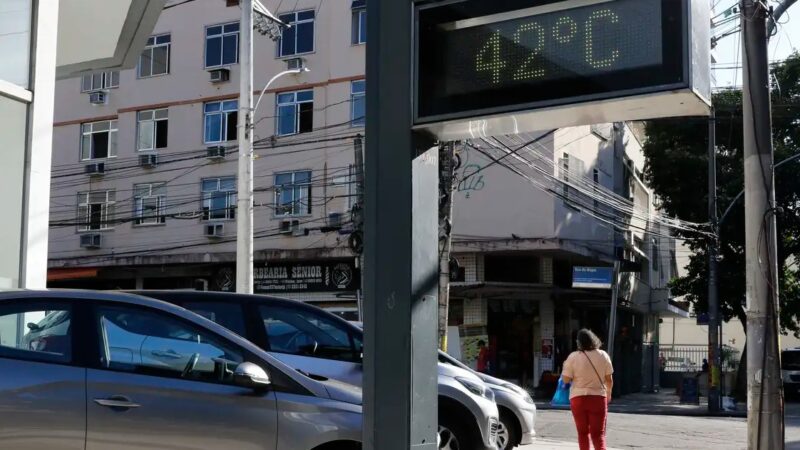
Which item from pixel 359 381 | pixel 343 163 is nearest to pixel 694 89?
pixel 359 381

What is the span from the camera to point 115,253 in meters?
33.4

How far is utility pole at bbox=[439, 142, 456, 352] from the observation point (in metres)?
17.6

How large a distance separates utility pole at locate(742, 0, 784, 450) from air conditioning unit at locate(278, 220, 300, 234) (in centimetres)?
2161

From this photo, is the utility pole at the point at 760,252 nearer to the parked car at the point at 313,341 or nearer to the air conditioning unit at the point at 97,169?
the parked car at the point at 313,341

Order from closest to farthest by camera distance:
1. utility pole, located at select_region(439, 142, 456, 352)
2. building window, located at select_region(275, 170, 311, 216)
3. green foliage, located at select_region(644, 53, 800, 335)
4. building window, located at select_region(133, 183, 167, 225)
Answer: utility pole, located at select_region(439, 142, 456, 352)
building window, located at select_region(275, 170, 311, 216)
green foliage, located at select_region(644, 53, 800, 335)
building window, located at select_region(133, 183, 167, 225)

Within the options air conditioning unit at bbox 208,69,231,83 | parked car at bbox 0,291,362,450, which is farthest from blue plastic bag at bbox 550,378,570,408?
parked car at bbox 0,291,362,450

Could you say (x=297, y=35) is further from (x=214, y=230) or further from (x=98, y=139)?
(x=98, y=139)

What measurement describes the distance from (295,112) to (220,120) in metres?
3.05

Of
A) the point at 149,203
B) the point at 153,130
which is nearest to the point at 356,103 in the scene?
the point at 153,130

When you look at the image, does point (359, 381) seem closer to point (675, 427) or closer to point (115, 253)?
point (675, 427)

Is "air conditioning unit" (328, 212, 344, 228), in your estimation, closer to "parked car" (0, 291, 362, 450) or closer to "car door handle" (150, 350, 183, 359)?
"parked car" (0, 291, 362, 450)

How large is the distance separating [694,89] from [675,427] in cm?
1579

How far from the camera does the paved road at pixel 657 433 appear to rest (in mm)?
14578

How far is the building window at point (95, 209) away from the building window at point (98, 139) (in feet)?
4.93
